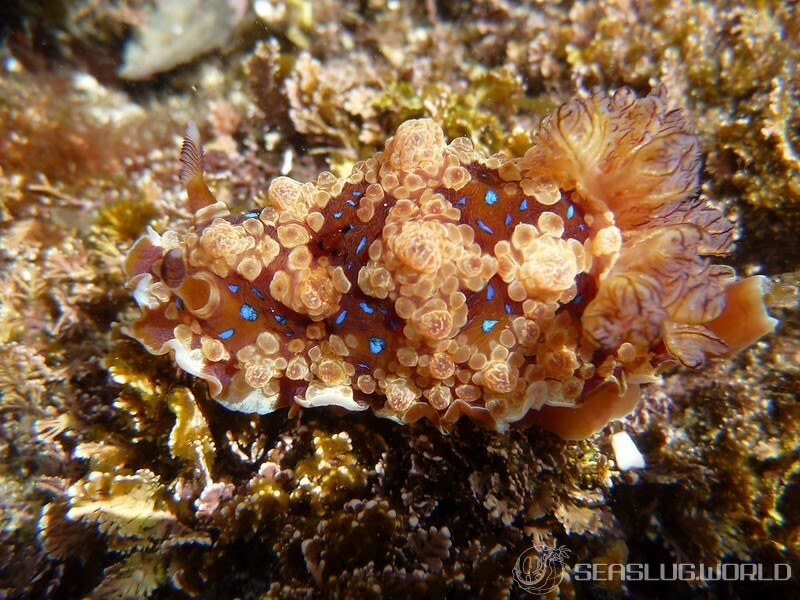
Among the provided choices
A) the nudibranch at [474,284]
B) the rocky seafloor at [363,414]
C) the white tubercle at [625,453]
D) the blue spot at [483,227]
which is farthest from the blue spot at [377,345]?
the white tubercle at [625,453]

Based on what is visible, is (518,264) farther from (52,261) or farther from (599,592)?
(52,261)

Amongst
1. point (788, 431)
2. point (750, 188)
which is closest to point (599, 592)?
point (788, 431)

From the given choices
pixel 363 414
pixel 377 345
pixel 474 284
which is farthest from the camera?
pixel 363 414

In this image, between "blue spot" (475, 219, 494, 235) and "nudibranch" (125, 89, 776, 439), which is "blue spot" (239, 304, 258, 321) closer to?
"nudibranch" (125, 89, 776, 439)

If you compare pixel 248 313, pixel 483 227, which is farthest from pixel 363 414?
pixel 483 227

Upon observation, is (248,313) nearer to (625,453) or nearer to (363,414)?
(363,414)

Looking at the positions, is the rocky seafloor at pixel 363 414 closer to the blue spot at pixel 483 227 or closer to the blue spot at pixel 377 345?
the blue spot at pixel 377 345

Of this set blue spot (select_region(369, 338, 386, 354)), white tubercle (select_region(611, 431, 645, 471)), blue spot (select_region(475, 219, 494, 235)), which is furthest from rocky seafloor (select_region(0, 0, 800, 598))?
blue spot (select_region(475, 219, 494, 235))
